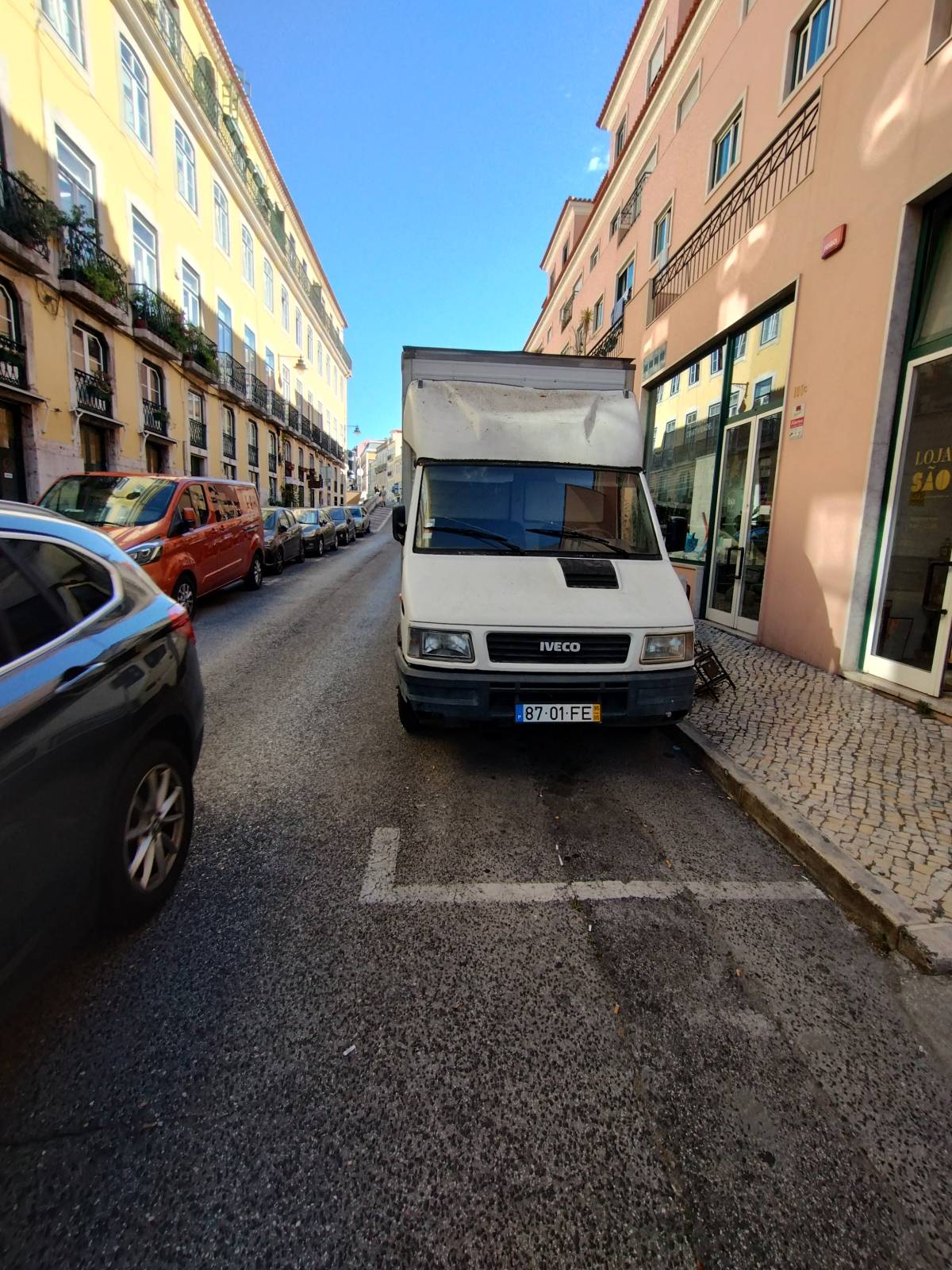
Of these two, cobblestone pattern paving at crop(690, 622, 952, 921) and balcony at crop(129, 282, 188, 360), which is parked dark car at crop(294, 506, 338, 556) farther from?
cobblestone pattern paving at crop(690, 622, 952, 921)

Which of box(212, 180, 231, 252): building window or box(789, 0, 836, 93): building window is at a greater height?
box(212, 180, 231, 252): building window

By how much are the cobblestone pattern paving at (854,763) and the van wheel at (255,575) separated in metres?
9.09

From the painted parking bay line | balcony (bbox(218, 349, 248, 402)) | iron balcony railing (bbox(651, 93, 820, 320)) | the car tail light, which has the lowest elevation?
the painted parking bay line

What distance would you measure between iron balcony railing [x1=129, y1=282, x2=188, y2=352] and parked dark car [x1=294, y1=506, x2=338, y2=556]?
617cm

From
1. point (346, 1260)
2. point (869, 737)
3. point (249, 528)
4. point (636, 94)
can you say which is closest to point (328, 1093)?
point (346, 1260)

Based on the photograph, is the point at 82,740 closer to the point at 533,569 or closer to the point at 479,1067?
the point at 479,1067

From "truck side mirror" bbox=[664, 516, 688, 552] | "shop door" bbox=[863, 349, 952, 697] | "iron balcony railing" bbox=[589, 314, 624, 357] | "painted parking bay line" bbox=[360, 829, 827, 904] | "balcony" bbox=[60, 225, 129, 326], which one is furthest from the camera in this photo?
"iron balcony railing" bbox=[589, 314, 624, 357]

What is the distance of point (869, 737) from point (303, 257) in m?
43.4

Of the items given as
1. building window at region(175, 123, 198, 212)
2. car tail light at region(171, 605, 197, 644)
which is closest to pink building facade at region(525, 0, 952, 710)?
car tail light at region(171, 605, 197, 644)

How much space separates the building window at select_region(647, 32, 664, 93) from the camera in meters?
15.1

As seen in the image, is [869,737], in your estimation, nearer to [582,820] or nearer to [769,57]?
[582,820]

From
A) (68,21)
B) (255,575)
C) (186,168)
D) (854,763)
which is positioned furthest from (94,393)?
(854,763)

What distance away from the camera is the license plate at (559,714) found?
143 inches

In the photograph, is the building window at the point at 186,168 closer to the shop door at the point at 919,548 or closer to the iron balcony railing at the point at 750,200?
the iron balcony railing at the point at 750,200
